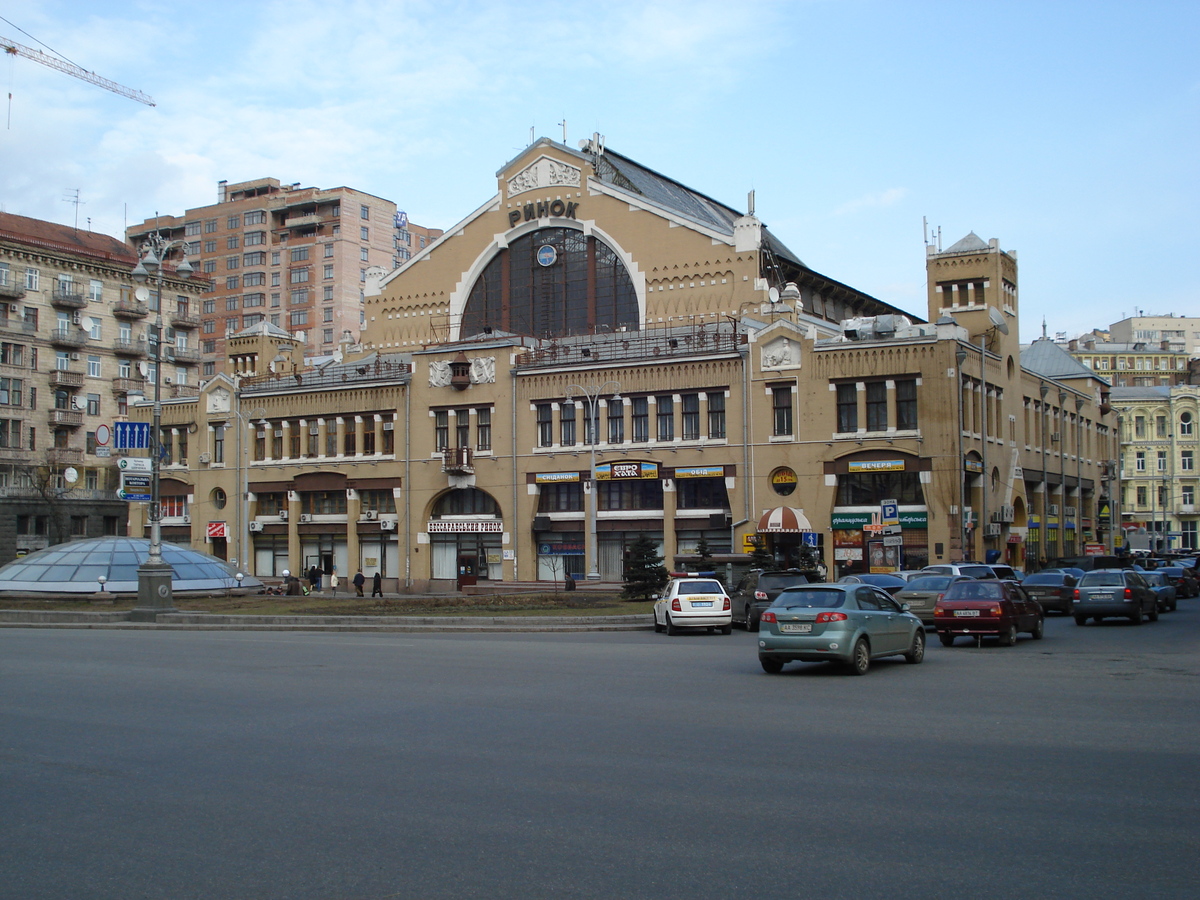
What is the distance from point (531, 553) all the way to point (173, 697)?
1671 inches

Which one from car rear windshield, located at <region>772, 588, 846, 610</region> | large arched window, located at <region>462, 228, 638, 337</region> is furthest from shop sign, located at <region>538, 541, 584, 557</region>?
car rear windshield, located at <region>772, 588, 846, 610</region>

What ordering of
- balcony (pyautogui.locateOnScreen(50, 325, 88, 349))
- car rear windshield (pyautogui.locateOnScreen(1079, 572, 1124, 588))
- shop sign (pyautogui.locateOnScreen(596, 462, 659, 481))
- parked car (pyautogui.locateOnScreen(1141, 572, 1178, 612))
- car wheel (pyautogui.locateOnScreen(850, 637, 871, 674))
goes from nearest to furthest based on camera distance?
car wheel (pyautogui.locateOnScreen(850, 637, 871, 674)) < car rear windshield (pyautogui.locateOnScreen(1079, 572, 1124, 588)) < parked car (pyautogui.locateOnScreen(1141, 572, 1178, 612)) < shop sign (pyautogui.locateOnScreen(596, 462, 659, 481)) < balcony (pyautogui.locateOnScreen(50, 325, 88, 349))

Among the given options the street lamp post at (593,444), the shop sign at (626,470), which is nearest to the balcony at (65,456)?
the street lamp post at (593,444)

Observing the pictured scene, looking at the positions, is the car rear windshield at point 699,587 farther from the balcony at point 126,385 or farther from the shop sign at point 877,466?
the balcony at point 126,385

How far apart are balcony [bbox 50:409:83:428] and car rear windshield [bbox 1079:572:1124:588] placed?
6759 cm

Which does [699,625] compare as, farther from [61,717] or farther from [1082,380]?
[1082,380]

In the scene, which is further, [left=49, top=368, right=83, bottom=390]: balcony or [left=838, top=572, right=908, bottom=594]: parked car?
[left=49, top=368, right=83, bottom=390]: balcony

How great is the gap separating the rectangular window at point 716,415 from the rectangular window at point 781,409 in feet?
8.33

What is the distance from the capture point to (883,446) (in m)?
50.8

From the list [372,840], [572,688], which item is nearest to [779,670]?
[572,688]

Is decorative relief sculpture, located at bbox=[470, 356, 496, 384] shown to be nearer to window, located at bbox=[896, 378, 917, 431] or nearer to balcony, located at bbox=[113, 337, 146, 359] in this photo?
window, located at bbox=[896, 378, 917, 431]

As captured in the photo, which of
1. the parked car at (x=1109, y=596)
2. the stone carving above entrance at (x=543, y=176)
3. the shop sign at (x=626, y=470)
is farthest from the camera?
the stone carving above entrance at (x=543, y=176)

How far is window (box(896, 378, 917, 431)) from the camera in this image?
50.5m

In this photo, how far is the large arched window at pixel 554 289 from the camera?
205 feet
